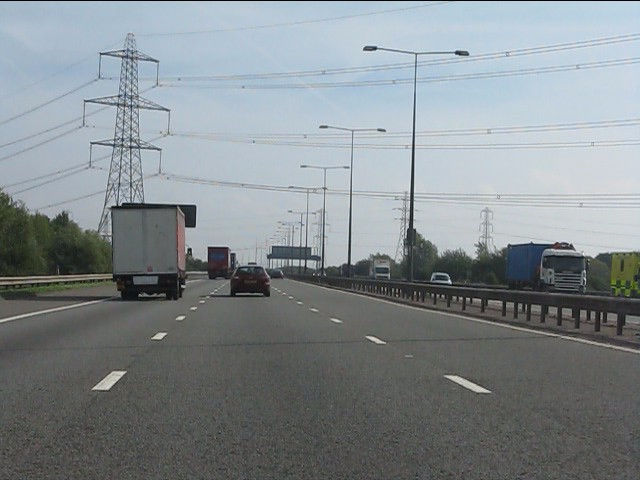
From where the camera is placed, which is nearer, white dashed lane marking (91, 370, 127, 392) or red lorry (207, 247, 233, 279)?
white dashed lane marking (91, 370, 127, 392)

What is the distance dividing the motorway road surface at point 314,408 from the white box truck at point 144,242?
18803 millimetres

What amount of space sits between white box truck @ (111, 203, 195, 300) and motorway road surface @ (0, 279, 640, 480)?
1880 centimetres

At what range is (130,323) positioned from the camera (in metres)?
25.1

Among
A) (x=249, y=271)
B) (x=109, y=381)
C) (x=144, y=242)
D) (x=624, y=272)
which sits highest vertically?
(x=144, y=242)

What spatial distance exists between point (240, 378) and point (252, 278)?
34444 millimetres

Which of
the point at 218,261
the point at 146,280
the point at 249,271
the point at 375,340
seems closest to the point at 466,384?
the point at 375,340

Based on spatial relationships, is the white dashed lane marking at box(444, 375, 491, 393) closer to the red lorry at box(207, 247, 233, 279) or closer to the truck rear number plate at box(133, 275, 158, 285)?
the truck rear number plate at box(133, 275, 158, 285)

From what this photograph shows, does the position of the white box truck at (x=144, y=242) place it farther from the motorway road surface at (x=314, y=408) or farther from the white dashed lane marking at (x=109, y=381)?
the white dashed lane marking at (x=109, y=381)

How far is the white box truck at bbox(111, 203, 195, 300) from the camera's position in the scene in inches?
1554

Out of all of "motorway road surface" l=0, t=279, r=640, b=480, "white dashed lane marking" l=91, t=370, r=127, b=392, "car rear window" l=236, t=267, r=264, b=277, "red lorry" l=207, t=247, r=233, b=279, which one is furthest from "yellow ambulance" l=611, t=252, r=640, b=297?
"red lorry" l=207, t=247, r=233, b=279

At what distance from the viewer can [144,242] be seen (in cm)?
3972

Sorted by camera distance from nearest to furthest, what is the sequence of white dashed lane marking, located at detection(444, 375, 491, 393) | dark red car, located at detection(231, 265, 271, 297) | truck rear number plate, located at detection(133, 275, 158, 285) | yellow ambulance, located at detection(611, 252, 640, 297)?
white dashed lane marking, located at detection(444, 375, 491, 393), truck rear number plate, located at detection(133, 275, 158, 285), yellow ambulance, located at detection(611, 252, 640, 297), dark red car, located at detection(231, 265, 271, 297)

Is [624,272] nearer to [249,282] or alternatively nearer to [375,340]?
[249,282]

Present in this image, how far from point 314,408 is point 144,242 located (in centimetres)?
2983
